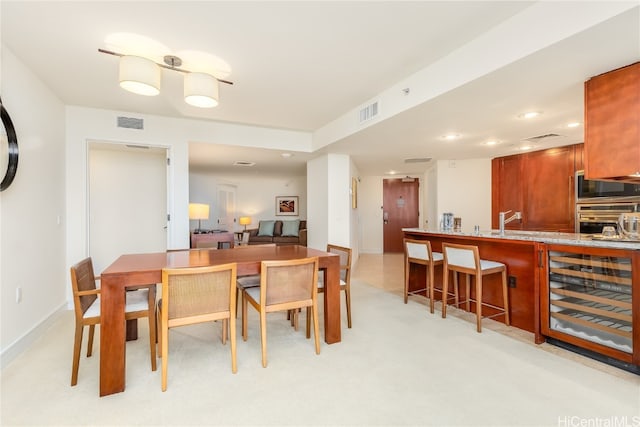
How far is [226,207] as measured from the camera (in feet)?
26.4

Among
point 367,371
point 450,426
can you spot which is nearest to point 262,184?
point 367,371

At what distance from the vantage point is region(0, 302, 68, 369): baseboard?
2156mm

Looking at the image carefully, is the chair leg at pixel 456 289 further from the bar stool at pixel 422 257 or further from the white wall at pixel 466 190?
the white wall at pixel 466 190

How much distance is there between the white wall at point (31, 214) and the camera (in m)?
2.27

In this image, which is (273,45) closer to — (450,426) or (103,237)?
(450,426)

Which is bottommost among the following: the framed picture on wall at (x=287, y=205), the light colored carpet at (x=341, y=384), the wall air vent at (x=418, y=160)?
the light colored carpet at (x=341, y=384)

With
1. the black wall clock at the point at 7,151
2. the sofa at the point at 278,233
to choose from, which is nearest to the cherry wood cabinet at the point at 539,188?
the sofa at the point at 278,233

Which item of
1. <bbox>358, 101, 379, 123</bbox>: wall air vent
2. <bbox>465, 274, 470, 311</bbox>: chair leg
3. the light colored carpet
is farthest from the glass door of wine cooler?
<bbox>358, 101, 379, 123</bbox>: wall air vent

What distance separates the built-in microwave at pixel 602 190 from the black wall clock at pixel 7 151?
214 inches

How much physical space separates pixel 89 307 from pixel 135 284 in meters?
0.47

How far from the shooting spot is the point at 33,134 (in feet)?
8.84

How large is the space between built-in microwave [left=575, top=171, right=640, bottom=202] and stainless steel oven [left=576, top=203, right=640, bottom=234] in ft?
0.22

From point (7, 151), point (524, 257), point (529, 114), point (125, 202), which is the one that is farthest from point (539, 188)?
point (125, 202)

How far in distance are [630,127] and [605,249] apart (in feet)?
2.67
